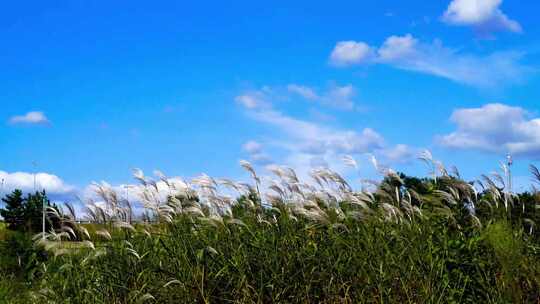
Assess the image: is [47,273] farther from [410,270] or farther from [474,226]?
[474,226]

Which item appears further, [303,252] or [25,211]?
[25,211]

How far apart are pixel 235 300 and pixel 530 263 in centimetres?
305

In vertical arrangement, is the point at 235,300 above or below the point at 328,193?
below

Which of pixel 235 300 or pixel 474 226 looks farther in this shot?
pixel 474 226

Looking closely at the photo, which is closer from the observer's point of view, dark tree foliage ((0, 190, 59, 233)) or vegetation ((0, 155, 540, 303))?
vegetation ((0, 155, 540, 303))

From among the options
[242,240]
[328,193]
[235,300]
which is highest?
[328,193]

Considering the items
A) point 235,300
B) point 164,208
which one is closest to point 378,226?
point 235,300

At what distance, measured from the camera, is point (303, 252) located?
6.51 metres

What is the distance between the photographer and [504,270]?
6.50 metres

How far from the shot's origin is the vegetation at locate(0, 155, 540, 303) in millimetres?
6312

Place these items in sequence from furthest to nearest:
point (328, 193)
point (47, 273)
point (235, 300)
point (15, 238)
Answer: point (15, 238)
point (47, 273)
point (328, 193)
point (235, 300)

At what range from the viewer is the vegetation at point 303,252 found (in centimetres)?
631

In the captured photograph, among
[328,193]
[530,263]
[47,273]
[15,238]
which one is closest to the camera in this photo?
[530,263]

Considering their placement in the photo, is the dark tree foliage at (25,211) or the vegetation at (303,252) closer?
the vegetation at (303,252)
